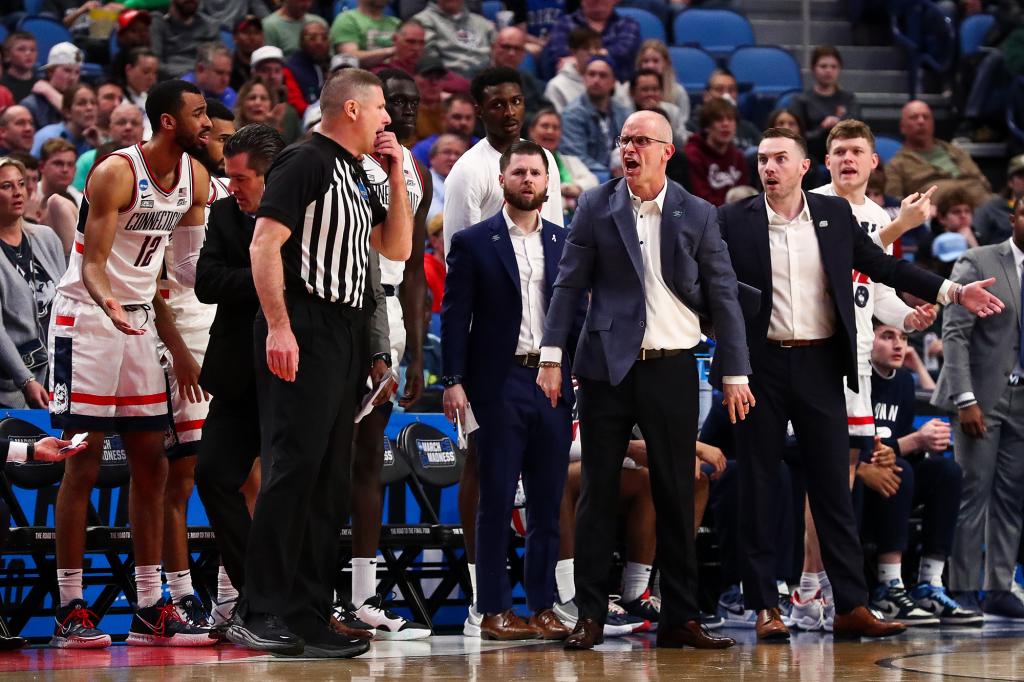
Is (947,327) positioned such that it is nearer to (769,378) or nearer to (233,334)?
(769,378)

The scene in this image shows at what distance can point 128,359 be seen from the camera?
21.4ft

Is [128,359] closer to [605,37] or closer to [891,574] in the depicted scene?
[891,574]

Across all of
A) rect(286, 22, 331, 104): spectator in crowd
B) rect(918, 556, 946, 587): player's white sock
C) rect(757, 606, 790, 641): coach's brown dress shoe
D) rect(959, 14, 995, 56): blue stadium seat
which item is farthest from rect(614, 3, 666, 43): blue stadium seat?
rect(757, 606, 790, 641): coach's brown dress shoe

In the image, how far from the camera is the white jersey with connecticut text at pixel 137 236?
647 cm

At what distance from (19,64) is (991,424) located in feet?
24.2

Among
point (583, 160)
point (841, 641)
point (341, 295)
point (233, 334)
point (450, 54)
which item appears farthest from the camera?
point (450, 54)

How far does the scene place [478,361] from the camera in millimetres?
6953

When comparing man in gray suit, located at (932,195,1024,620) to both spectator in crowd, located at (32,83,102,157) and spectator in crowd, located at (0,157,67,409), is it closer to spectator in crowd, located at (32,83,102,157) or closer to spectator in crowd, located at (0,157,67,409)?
spectator in crowd, located at (0,157,67,409)

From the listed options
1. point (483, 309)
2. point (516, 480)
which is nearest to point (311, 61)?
point (483, 309)

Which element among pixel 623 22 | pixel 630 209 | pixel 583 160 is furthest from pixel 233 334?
pixel 623 22

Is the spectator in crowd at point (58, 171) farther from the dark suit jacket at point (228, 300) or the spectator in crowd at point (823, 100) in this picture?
the spectator in crowd at point (823, 100)

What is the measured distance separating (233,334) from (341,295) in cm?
77

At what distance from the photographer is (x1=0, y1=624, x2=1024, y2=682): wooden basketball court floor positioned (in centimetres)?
539

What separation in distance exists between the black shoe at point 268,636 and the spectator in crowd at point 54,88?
679 centimetres
